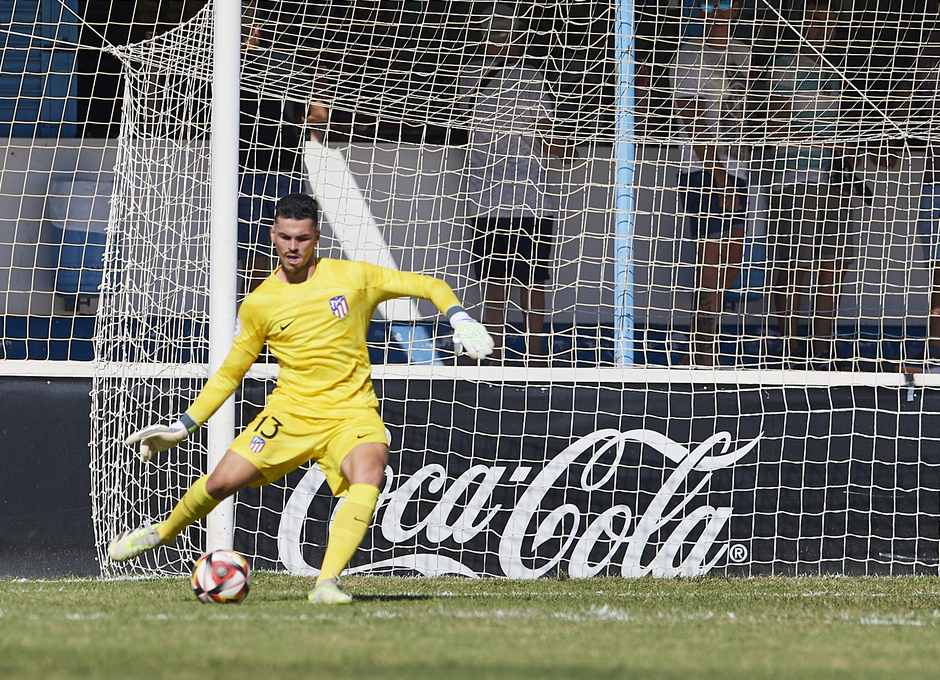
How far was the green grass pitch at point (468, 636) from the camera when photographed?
286cm

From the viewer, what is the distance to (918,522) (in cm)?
679

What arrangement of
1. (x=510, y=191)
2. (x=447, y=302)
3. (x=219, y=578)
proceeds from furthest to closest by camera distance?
(x=510, y=191), (x=447, y=302), (x=219, y=578)

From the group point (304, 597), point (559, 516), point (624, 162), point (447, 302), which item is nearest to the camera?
point (447, 302)

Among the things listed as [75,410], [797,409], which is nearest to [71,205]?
[75,410]

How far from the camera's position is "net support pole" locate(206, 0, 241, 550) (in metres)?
6.02

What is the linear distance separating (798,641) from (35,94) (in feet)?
27.4

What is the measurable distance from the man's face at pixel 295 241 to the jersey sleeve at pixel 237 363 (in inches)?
9.3

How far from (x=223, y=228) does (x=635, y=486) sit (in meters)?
2.75

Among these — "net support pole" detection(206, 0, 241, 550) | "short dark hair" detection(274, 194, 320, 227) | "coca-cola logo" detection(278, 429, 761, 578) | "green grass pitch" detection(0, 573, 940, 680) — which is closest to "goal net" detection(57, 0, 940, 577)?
"coca-cola logo" detection(278, 429, 761, 578)

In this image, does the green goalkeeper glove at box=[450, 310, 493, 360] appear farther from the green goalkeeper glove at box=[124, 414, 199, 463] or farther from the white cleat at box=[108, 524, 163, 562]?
the white cleat at box=[108, 524, 163, 562]

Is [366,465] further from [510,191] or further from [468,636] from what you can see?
[510,191]

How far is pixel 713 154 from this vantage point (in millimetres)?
8062

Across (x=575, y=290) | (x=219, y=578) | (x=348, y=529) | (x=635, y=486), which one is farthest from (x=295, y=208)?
(x=575, y=290)

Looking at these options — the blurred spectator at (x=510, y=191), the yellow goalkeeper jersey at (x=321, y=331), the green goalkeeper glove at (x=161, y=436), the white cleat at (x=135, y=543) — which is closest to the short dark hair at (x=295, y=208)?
the yellow goalkeeper jersey at (x=321, y=331)
